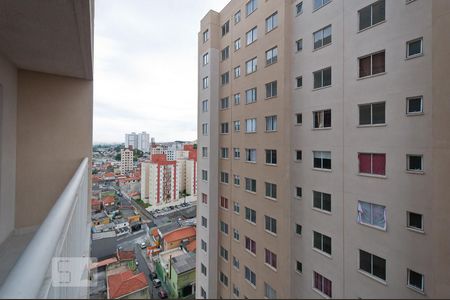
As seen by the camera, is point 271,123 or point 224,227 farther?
point 224,227

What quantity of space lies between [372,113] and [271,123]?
224 cm

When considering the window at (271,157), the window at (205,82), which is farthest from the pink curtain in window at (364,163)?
the window at (205,82)

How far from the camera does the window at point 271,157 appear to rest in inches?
213

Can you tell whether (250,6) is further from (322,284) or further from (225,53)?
(322,284)

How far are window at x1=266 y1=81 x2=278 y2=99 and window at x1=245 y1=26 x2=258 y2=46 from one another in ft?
5.25

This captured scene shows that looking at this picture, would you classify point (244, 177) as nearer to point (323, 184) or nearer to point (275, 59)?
point (323, 184)

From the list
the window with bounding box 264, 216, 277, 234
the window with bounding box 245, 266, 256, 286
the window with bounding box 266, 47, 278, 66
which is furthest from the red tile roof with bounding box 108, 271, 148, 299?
the window with bounding box 266, 47, 278, 66

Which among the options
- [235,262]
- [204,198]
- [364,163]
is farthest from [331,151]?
[204,198]

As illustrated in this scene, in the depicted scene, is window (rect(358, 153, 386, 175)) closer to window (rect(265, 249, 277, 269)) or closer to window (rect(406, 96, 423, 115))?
window (rect(406, 96, 423, 115))

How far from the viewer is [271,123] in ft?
18.1

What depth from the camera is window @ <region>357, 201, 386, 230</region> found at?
3.68 m

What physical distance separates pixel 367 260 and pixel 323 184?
1.51 m

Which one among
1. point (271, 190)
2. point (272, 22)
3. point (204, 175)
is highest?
point (272, 22)

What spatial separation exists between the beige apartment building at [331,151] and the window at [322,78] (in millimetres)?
23
